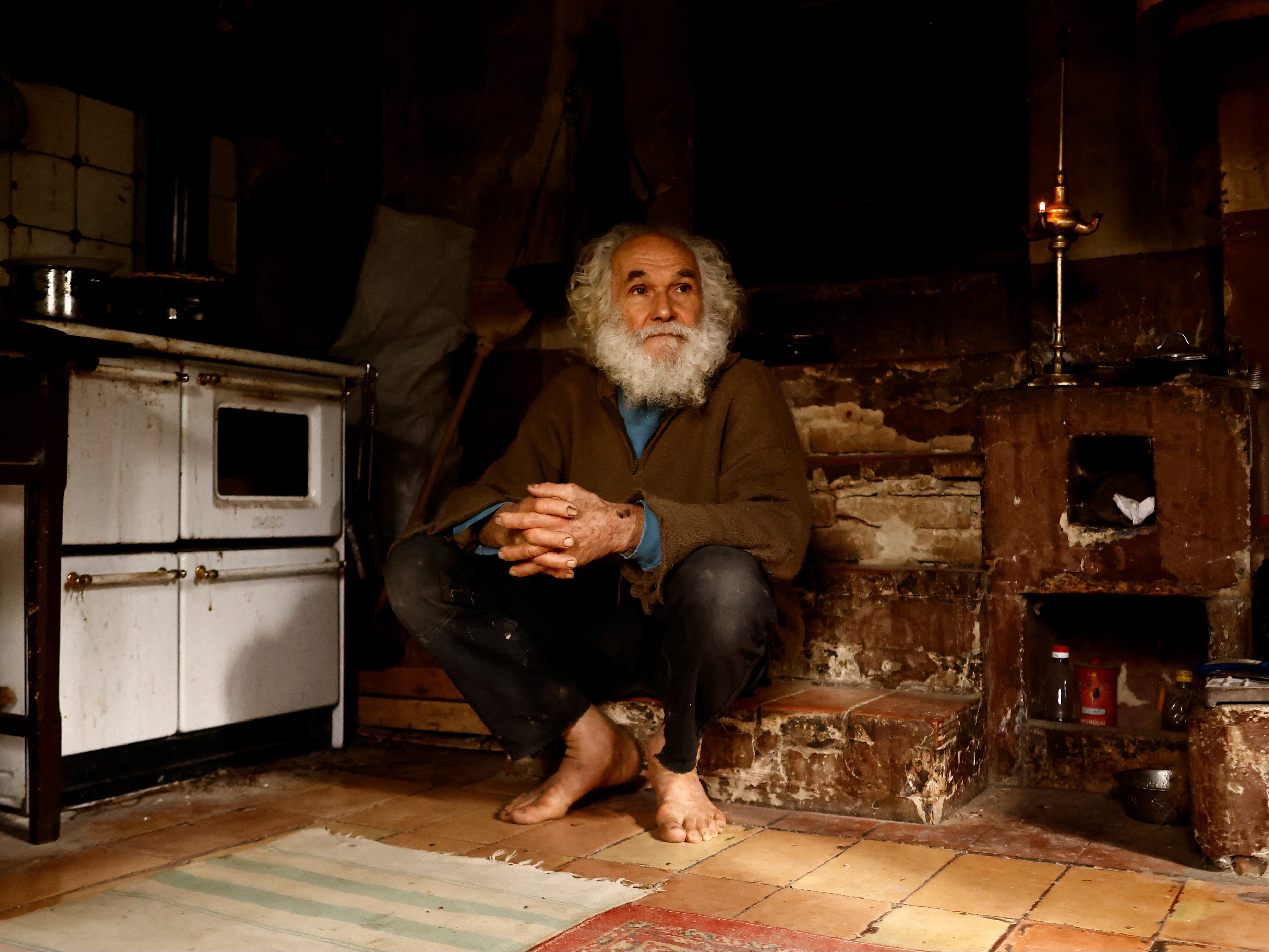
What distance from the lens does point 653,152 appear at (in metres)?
4.16

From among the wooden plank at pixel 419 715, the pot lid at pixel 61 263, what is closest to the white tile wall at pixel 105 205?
the pot lid at pixel 61 263

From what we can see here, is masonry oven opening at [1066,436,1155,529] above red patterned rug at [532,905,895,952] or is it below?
above

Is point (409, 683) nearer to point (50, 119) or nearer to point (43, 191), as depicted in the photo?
point (43, 191)

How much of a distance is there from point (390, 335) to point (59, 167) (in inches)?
47.4

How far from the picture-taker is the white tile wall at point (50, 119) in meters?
3.55

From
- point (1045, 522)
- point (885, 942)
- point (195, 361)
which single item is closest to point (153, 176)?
point (195, 361)

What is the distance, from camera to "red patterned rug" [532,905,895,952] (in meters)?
1.72

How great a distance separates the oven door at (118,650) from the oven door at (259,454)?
176mm

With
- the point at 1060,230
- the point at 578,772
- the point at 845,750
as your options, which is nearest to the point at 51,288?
the point at 578,772

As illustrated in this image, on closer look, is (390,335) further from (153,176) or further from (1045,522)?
(1045,522)

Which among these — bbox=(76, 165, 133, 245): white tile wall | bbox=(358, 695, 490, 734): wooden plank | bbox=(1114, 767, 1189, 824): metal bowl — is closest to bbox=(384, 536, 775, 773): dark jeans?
bbox=(358, 695, 490, 734): wooden plank

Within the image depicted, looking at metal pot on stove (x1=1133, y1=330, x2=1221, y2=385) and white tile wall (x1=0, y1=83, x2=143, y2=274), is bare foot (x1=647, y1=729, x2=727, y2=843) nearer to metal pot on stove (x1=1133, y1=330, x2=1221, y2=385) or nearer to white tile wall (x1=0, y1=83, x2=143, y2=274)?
metal pot on stove (x1=1133, y1=330, x2=1221, y2=385)

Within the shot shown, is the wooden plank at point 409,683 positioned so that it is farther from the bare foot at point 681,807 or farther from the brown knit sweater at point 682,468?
the bare foot at point 681,807

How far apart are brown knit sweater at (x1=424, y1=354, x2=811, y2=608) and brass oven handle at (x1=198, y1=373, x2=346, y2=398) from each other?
0.73 meters
